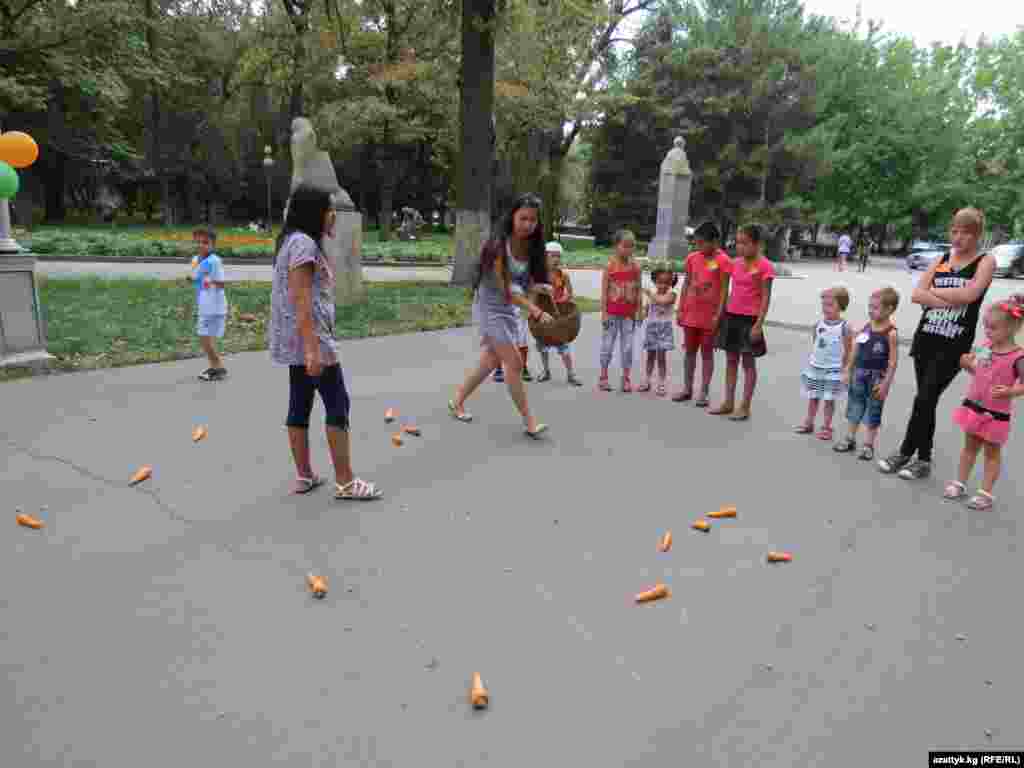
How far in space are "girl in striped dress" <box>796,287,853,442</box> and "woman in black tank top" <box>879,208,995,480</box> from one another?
1.93 ft

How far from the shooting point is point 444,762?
7.65 ft

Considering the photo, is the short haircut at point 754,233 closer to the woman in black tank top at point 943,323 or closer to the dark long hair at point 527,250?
the woman in black tank top at point 943,323

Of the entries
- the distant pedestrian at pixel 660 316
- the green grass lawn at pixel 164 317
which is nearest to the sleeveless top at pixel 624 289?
the distant pedestrian at pixel 660 316

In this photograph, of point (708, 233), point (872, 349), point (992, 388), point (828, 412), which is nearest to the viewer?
point (992, 388)

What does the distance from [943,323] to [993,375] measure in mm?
571

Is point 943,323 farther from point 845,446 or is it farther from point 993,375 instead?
point 845,446

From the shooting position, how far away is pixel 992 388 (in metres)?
4.48

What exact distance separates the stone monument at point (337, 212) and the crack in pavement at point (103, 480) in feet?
20.9

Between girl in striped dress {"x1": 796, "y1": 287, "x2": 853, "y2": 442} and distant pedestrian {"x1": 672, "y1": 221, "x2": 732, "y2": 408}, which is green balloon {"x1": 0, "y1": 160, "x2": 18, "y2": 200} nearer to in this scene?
distant pedestrian {"x1": 672, "y1": 221, "x2": 732, "y2": 408}

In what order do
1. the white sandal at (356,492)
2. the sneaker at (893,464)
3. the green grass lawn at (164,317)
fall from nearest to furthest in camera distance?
the white sandal at (356,492) < the sneaker at (893,464) < the green grass lawn at (164,317)

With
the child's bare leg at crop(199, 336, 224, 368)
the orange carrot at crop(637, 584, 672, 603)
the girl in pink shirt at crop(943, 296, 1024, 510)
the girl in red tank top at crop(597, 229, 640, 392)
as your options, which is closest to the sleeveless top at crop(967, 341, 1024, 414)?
the girl in pink shirt at crop(943, 296, 1024, 510)

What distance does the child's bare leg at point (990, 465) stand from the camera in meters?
4.58

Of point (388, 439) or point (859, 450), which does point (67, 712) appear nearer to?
point (388, 439)

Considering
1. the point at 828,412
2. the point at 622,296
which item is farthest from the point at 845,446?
the point at 622,296
